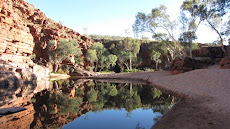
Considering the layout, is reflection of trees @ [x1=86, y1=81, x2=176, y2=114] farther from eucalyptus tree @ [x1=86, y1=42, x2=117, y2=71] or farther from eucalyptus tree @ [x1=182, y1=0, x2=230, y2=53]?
eucalyptus tree @ [x1=86, y1=42, x2=117, y2=71]

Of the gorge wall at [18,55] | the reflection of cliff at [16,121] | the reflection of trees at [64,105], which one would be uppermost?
the gorge wall at [18,55]

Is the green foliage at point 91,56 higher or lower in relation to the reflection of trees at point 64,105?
higher

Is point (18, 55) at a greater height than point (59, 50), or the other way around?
point (59, 50)

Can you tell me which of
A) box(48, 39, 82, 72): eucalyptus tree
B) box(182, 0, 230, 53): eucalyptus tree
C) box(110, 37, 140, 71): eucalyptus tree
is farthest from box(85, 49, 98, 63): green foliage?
box(182, 0, 230, 53): eucalyptus tree

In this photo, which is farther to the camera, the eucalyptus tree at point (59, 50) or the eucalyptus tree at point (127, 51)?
the eucalyptus tree at point (127, 51)

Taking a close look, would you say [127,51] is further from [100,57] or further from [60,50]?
[60,50]

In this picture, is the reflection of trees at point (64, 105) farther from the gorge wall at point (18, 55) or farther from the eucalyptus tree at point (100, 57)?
the eucalyptus tree at point (100, 57)

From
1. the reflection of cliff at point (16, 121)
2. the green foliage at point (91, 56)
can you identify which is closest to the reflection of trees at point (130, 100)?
the reflection of cliff at point (16, 121)

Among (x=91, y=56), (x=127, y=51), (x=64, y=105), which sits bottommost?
(x=64, y=105)

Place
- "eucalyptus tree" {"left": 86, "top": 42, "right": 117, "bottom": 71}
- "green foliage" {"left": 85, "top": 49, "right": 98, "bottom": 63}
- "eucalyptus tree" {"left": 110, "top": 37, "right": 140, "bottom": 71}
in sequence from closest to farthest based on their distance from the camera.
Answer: "green foliage" {"left": 85, "top": 49, "right": 98, "bottom": 63} → "eucalyptus tree" {"left": 86, "top": 42, "right": 117, "bottom": 71} → "eucalyptus tree" {"left": 110, "top": 37, "right": 140, "bottom": 71}

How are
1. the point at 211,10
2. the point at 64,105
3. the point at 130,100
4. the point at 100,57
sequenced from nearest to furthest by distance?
the point at 64,105
the point at 130,100
the point at 211,10
the point at 100,57

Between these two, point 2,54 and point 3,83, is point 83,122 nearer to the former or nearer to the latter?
point 3,83

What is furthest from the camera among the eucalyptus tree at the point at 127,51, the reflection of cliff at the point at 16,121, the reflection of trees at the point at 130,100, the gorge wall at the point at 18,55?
the eucalyptus tree at the point at 127,51

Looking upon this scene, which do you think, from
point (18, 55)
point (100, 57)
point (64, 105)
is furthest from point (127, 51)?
point (64, 105)
